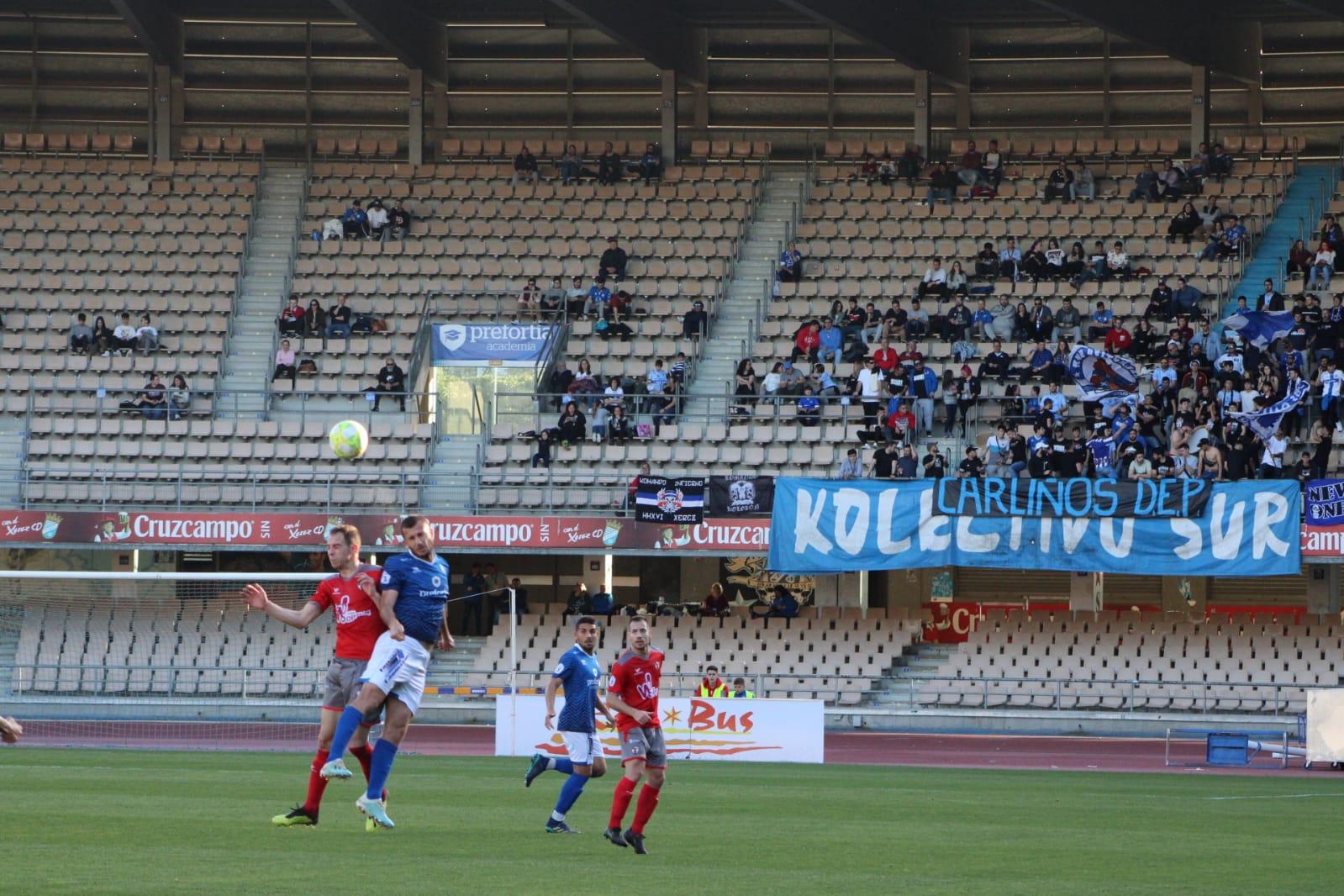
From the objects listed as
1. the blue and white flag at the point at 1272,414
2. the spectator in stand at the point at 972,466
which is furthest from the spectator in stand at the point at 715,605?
the blue and white flag at the point at 1272,414

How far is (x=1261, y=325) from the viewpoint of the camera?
34312mm

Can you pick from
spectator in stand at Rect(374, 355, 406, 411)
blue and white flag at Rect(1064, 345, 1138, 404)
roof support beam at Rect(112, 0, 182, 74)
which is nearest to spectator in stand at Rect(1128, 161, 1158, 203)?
blue and white flag at Rect(1064, 345, 1138, 404)

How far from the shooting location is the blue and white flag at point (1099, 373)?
112ft

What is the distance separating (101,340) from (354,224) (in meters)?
6.54

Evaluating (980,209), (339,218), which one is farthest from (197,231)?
(980,209)

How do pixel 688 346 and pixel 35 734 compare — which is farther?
pixel 688 346

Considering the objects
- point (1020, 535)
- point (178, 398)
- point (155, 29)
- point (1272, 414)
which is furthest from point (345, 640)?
point (155, 29)

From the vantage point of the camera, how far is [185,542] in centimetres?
3347

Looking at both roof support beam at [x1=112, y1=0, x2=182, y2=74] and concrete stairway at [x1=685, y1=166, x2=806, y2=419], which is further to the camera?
roof support beam at [x1=112, y1=0, x2=182, y2=74]

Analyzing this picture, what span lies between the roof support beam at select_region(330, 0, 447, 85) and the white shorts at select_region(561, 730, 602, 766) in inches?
1155

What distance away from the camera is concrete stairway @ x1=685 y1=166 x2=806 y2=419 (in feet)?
123

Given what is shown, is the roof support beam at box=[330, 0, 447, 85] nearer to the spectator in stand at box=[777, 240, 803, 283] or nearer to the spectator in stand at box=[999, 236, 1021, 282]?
the spectator in stand at box=[777, 240, 803, 283]

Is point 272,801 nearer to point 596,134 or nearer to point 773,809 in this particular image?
point 773,809

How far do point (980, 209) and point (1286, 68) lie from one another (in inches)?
338
